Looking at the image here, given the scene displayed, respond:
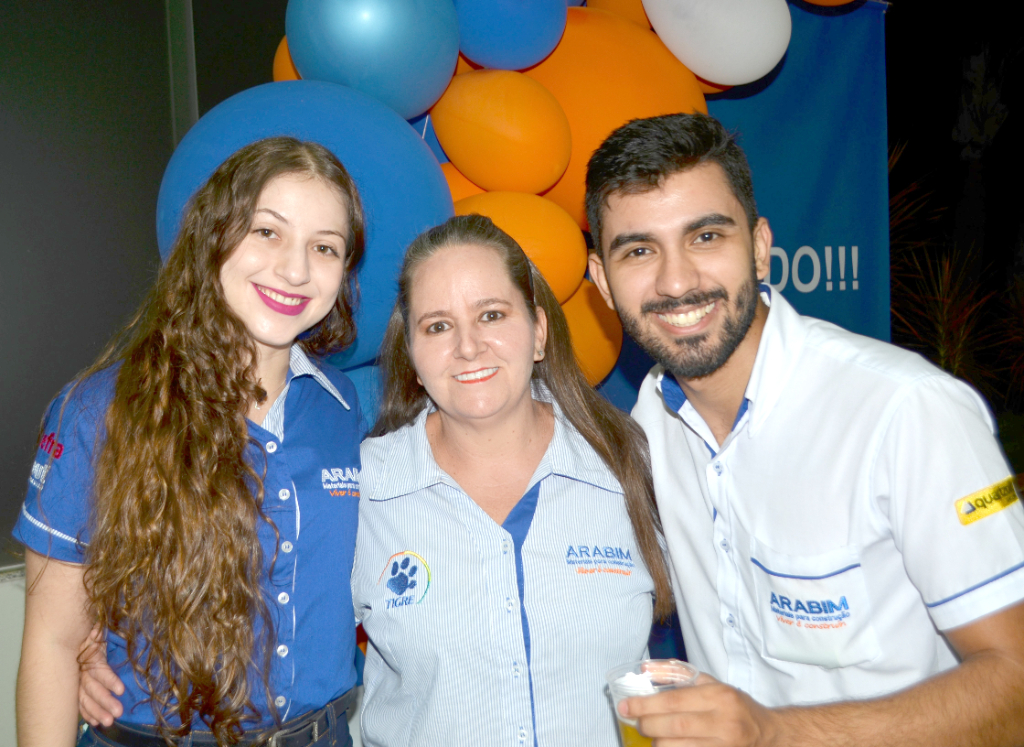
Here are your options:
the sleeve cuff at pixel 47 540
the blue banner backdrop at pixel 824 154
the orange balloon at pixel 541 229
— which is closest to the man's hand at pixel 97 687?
the sleeve cuff at pixel 47 540

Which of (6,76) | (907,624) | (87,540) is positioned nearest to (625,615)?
(907,624)

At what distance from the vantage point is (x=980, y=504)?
1.32 metres

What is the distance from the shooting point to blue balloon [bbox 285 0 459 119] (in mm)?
2080

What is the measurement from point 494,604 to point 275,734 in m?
0.51

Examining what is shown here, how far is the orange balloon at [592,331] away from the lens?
2.55 meters

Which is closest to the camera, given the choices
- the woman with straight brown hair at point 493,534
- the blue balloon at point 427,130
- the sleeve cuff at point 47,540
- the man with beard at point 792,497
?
the man with beard at point 792,497

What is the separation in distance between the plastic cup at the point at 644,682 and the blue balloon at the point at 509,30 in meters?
1.91

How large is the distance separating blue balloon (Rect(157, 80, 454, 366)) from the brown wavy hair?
0.23ft

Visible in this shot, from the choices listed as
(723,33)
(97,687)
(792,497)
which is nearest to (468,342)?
(792,497)

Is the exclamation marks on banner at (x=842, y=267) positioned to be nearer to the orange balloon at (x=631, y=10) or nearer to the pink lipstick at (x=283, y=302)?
the orange balloon at (x=631, y=10)

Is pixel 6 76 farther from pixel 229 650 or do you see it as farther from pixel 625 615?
pixel 625 615

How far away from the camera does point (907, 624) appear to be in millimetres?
1483

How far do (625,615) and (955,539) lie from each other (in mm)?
684

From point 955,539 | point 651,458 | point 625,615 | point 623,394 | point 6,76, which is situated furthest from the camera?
point 623,394
